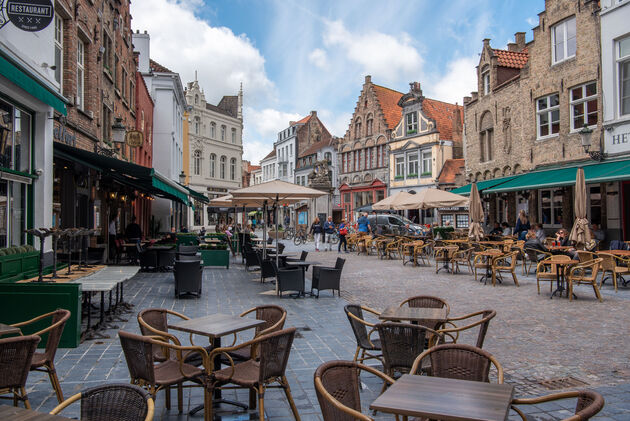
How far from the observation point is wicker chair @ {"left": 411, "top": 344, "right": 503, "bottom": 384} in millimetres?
3297

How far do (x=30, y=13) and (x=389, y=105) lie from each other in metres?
36.7

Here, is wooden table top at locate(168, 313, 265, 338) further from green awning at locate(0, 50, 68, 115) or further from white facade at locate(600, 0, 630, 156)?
white facade at locate(600, 0, 630, 156)

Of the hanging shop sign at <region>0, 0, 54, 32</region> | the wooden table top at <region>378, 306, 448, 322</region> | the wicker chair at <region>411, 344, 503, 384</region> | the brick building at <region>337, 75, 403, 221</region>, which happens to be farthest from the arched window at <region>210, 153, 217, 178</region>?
the wicker chair at <region>411, 344, 503, 384</region>

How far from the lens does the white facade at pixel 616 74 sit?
591 inches

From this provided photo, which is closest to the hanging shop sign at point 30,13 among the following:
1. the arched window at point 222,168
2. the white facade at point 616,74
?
the white facade at point 616,74

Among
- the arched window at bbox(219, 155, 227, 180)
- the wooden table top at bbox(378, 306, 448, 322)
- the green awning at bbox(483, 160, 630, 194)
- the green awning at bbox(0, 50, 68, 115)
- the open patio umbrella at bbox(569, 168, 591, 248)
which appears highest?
the arched window at bbox(219, 155, 227, 180)

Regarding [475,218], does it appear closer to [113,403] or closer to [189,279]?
[189,279]

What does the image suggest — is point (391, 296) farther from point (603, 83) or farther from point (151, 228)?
point (151, 228)

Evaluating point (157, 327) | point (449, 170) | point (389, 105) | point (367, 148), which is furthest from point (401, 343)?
point (389, 105)

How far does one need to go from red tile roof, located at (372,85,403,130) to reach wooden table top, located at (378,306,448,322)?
35260 millimetres

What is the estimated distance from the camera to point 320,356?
18.0ft

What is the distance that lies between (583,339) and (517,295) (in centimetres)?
368

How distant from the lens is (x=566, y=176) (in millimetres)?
15844

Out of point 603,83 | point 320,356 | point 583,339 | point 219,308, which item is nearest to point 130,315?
point 219,308
